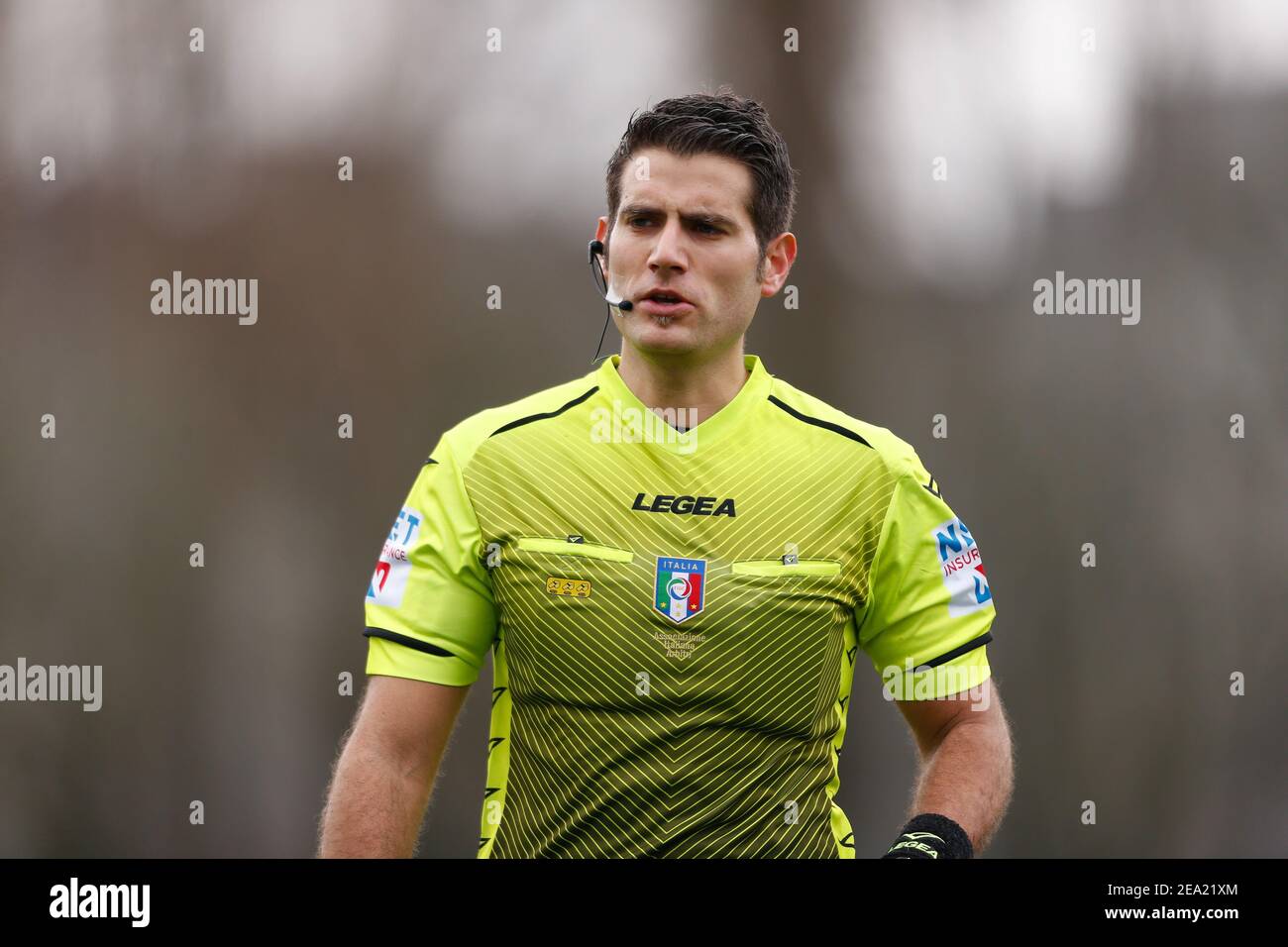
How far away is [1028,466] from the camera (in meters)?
6.42

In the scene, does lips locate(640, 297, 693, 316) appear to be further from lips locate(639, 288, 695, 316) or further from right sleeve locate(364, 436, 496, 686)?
right sleeve locate(364, 436, 496, 686)

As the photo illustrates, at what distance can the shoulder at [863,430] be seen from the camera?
8.02 ft

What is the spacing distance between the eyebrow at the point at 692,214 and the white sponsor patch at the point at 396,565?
0.68m

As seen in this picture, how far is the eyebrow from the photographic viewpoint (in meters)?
2.38

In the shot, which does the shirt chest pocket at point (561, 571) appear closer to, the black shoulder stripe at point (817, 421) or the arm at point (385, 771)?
the arm at point (385, 771)

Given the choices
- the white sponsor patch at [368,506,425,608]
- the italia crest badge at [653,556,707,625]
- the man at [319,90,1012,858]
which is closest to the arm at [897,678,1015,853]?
the man at [319,90,1012,858]

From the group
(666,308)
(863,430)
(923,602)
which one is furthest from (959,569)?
(666,308)

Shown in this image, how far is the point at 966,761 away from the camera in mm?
2416

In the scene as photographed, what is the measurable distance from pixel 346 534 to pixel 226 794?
1418 millimetres

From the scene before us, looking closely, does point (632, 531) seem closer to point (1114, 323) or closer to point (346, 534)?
point (346, 534)

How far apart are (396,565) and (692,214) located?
829mm

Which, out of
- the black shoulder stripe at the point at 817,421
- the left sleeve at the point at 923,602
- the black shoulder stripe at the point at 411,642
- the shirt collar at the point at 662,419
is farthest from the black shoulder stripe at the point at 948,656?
the black shoulder stripe at the point at 411,642

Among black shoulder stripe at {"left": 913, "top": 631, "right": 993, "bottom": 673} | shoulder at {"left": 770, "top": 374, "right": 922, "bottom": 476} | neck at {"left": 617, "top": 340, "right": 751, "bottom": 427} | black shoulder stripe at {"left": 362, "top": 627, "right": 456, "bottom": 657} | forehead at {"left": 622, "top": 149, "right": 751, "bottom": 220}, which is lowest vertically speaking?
black shoulder stripe at {"left": 913, "top": 631, "right": 993, "bottom": 673}

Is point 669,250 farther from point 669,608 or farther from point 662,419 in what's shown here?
point 669,608
